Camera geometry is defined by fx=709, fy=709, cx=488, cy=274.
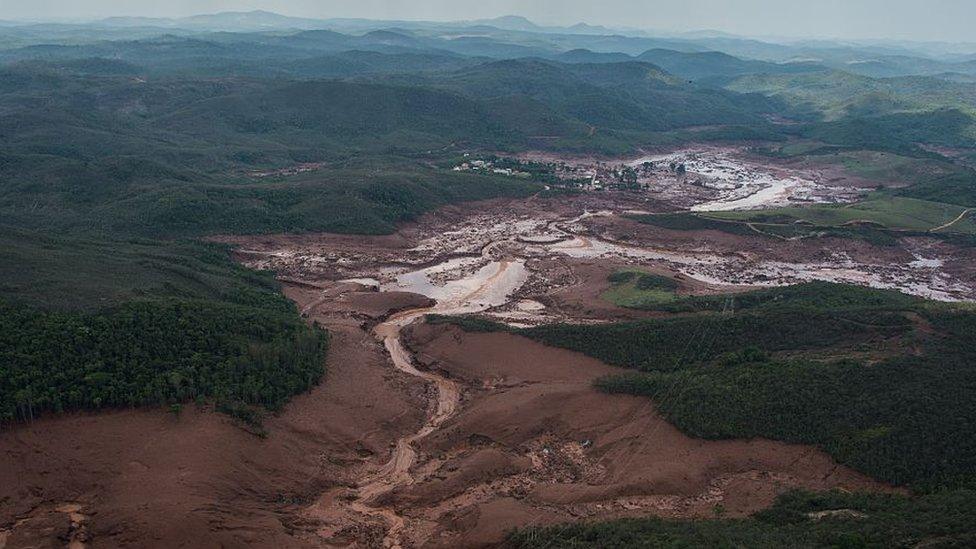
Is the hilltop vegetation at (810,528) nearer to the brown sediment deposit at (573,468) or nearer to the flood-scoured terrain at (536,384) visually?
the brown sediment deposit at (573,468)

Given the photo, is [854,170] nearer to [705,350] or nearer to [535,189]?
[535,189]

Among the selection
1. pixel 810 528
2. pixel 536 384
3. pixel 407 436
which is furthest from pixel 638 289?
pixel 810 528

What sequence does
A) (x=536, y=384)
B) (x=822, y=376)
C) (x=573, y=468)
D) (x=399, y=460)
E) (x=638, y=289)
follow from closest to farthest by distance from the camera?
(x=573, y=468) < (x=399, y=460) < (x=822, y=376) < (x=536, y=384) < (x=638, y=289)

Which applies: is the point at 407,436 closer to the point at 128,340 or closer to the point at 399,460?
the point at 399,460

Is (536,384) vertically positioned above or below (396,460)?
above

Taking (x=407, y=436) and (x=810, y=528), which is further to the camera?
(x=407, y=436)

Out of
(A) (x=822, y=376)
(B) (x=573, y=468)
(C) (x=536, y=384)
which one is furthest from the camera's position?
(C) (x=536, y=384)

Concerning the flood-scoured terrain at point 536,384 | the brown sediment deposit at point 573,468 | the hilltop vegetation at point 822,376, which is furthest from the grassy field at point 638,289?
the brown sediment deposit at point 573,468
